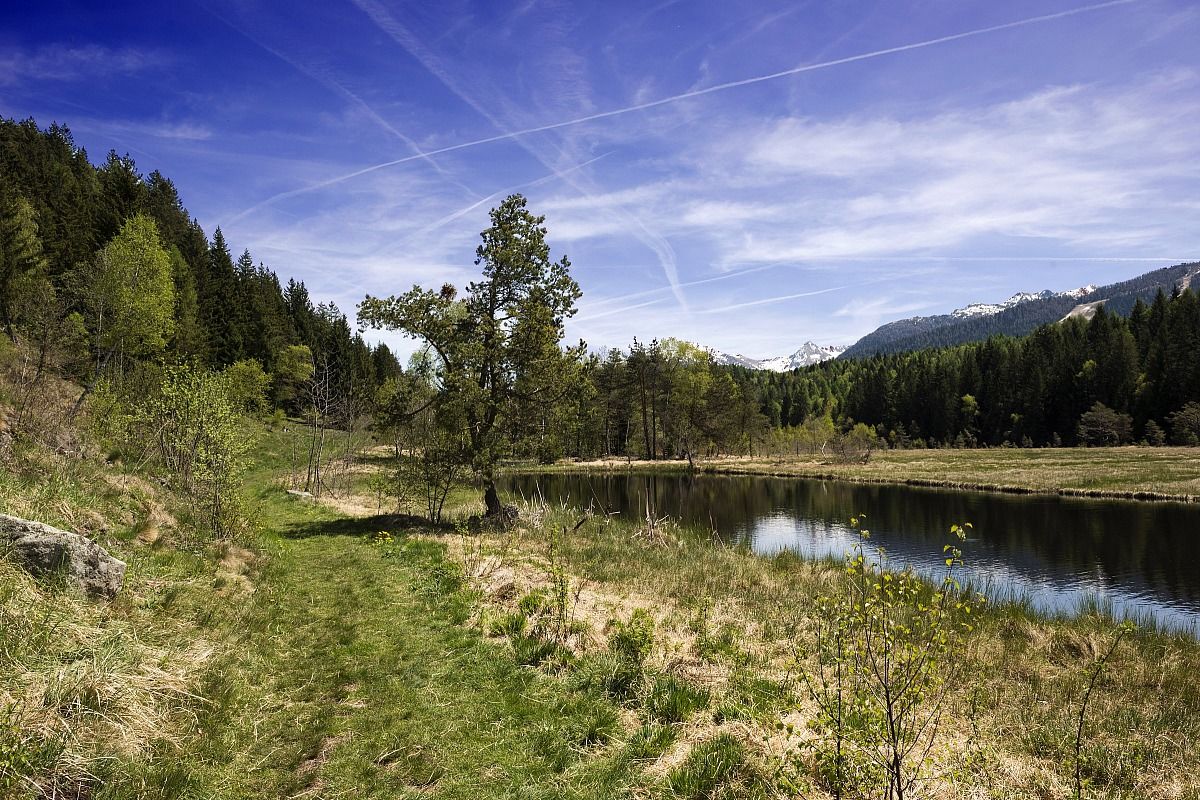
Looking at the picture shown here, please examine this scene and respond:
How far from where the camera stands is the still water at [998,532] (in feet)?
64.2

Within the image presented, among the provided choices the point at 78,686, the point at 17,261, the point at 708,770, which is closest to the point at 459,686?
the point at 708,770

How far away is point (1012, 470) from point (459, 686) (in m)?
65.9

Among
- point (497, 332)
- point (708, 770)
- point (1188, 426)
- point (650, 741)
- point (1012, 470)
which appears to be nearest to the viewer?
point (708, 770)

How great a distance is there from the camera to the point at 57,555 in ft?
22.9

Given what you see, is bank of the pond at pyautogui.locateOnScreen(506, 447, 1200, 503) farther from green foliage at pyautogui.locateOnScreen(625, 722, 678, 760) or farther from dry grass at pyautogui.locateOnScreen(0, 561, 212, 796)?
dry grass at pyautogui.locateOnScreen(0, 561, 212, 796)

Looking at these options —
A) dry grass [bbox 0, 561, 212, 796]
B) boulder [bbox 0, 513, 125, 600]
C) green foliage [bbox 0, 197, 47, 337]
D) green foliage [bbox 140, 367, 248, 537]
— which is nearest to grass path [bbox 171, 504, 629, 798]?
dry grass [bbox 0, 561, 212, 796]

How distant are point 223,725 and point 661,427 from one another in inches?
3317

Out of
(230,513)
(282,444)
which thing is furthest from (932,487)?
(282,444)

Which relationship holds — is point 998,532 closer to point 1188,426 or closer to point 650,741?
point 650,741

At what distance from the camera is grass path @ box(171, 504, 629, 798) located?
5797 millimetres

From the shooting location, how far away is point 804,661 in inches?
403

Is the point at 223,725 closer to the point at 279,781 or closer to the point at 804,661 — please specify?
the point at 279,781

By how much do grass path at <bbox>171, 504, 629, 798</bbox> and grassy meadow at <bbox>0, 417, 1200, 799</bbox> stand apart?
0.11ft

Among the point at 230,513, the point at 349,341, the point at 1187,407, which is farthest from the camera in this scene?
the point at 349,341
